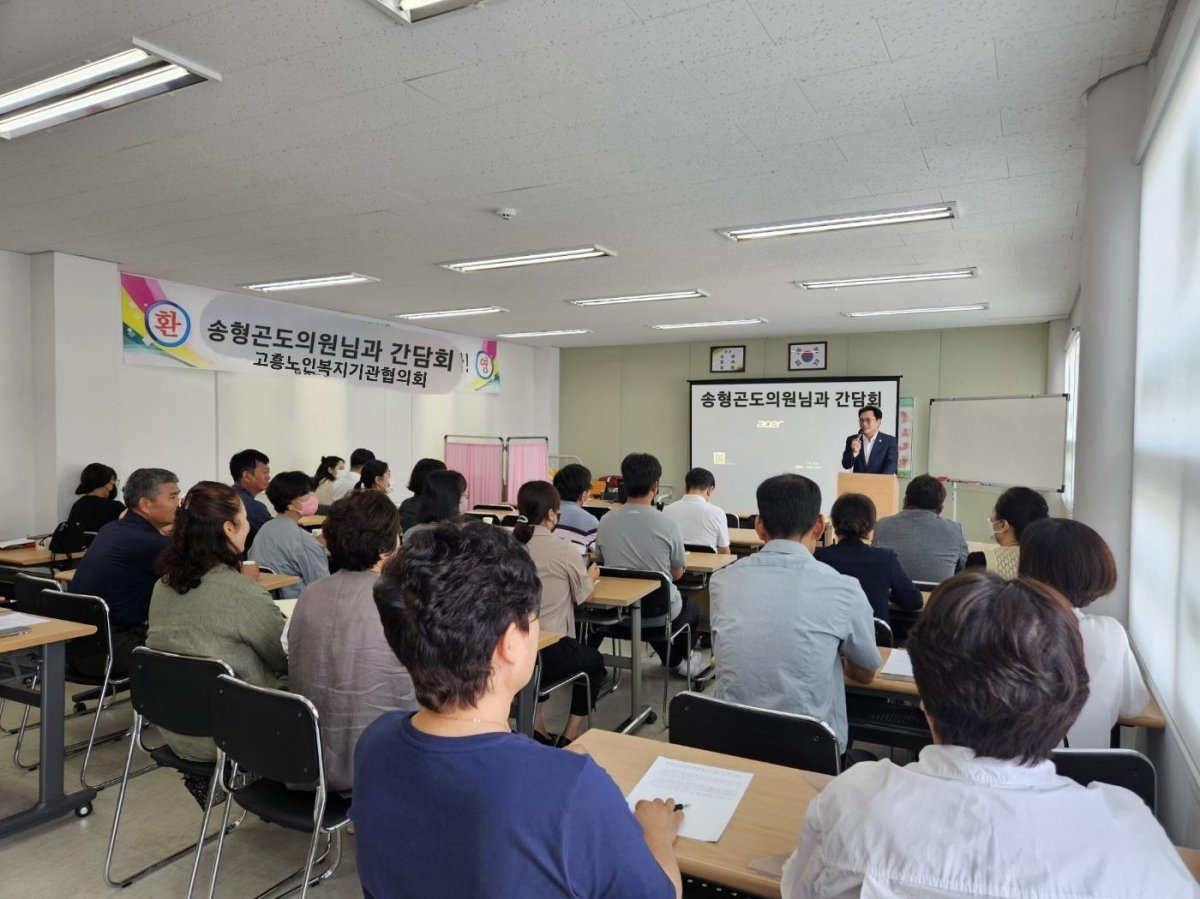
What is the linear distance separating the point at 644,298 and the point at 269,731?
5.81 meters

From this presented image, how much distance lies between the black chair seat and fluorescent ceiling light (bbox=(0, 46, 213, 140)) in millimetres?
2396

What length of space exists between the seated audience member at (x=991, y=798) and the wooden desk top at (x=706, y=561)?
3313 mm

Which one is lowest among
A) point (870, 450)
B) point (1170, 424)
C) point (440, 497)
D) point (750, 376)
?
point (440, 497)

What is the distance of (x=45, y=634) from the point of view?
2.74 meters

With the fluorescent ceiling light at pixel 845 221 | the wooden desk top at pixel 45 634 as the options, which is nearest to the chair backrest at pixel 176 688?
the wooden desk top at pixel 45 634

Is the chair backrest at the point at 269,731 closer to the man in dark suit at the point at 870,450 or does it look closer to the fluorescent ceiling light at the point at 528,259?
the fluorescent ceiling light at the point at 528,259

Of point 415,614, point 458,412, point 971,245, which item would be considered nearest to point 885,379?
point 971,245

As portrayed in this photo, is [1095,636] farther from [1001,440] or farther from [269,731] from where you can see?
[1001,440]

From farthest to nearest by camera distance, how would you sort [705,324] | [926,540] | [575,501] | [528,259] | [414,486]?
[705,324]
[414,486]
[528,259]
[575,501]
[926,540]

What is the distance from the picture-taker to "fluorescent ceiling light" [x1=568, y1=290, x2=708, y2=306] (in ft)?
22.8

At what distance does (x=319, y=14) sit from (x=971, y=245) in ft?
14.4

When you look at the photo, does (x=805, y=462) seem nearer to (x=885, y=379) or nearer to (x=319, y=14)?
(x=885, y=379)

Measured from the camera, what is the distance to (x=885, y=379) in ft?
30.7

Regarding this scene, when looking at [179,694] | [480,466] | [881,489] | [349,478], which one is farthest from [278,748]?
[480,466]
